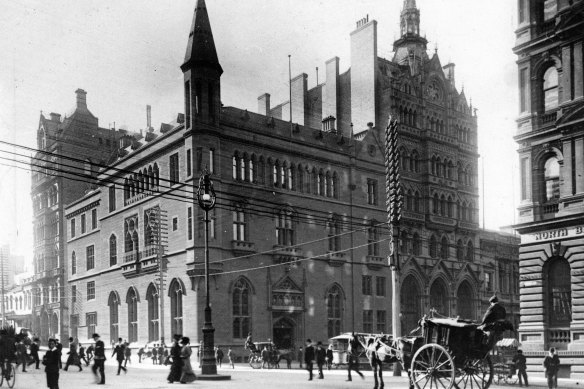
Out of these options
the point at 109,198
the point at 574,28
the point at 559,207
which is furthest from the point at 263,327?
the point at 574,28

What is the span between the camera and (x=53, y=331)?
7412 centimetres

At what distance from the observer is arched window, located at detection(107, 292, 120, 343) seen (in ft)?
180

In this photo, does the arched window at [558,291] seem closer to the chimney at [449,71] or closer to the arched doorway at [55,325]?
the chimney at [449,71]

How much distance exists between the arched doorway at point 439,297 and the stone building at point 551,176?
26.0m

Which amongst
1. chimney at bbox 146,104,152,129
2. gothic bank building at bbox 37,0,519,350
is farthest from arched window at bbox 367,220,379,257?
chimney at bbox 146,104,152,129

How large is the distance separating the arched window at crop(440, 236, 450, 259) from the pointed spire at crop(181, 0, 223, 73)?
24.9 metres

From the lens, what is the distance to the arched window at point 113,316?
5484 cm

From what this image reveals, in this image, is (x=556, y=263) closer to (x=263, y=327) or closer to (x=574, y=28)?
(x=574, y=28)

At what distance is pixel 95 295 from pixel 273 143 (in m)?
21.9

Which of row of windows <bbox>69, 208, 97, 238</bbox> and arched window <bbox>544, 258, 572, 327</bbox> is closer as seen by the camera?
arched window <bbox>544, 258, 572, 327</bbox>

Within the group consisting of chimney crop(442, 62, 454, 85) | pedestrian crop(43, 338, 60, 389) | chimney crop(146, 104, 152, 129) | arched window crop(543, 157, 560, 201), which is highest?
chimney crop(442, 62, 454, 85)

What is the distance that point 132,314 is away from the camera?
172 ft

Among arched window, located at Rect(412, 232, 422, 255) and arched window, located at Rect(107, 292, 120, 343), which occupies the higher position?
arched window, located at Rect(412, 232, 422, 255)

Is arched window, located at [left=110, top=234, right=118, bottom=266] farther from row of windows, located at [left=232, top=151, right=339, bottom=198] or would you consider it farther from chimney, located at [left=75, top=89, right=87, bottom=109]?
chimney, located at [left=75, top=89, right=87, bottom=109]
